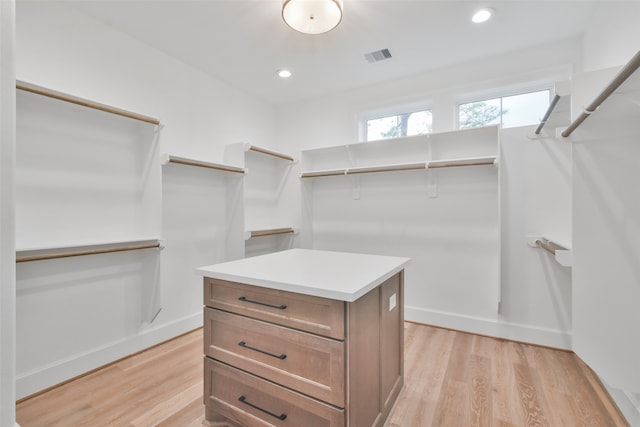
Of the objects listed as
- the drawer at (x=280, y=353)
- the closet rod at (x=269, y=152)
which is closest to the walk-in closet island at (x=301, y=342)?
the drawer at (x=280, y=353)

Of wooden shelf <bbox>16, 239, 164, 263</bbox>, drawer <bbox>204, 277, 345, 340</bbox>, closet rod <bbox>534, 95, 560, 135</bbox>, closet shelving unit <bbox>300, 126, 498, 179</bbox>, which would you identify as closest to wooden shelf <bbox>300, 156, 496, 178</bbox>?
closet shelving unit <bbox>300, 126, 498, 179</bbox>

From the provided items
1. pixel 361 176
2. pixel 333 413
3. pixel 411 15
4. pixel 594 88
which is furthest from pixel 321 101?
pixel 333 413

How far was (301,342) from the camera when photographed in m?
1.31

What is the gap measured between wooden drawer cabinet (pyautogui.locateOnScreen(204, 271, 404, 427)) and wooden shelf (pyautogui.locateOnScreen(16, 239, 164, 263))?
3.27 ft

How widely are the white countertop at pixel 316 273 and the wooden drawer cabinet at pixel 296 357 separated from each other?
0.19ft

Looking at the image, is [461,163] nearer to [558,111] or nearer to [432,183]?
[432,183]

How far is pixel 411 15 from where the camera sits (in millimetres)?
2260

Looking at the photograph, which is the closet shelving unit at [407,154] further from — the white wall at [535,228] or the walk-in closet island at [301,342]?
the walk-in closet island at [301,342]

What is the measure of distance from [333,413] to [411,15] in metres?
2.64

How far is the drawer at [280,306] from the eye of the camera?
123 cm

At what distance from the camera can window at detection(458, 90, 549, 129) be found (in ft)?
9.23

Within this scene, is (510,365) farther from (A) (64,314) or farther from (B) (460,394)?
(A) (64,314)

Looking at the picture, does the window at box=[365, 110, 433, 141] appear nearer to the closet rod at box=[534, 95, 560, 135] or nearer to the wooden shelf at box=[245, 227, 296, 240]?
the closet rod at box=[534, 95, 560, 135]

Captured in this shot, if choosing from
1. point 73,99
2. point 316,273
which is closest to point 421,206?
point 316,273
